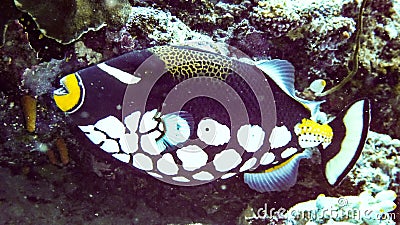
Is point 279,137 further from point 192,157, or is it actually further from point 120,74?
point 120,74

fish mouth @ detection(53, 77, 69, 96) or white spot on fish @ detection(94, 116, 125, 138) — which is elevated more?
fish mouth @ detection(53, 77, 69, 96)

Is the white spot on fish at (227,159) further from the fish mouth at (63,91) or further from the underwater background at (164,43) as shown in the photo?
the fish mouth at (63,91)

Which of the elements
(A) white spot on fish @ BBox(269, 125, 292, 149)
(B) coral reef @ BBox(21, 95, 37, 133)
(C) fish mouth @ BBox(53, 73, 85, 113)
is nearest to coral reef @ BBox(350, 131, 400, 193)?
(A) white spot on fish @ BBox(269, 125, 292, 149)

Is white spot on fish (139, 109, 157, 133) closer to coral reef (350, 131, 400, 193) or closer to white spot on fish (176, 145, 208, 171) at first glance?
white spot on fish (176, 145, 208, 171)

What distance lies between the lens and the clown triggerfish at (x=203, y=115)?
2006 mm

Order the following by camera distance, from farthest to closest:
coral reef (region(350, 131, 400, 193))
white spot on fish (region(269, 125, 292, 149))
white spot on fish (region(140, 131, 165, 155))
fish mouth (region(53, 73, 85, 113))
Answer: coral reef (region(350, 131, 400, 193)) → white spot on fish (region(269, 125, 292, 149)) → white spot on fish (region(140, 131, 165, 155)) → fish mouth (region(53, 73, 85, 113))

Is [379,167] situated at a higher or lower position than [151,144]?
higher

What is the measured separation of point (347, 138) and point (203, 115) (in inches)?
33.6

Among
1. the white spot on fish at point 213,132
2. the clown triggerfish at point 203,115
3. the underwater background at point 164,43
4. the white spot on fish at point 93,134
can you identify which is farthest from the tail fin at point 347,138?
the white spot on fish at point 93,134

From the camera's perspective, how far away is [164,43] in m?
2.85

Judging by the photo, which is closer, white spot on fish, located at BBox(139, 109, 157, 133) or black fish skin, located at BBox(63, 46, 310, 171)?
black fish skin, located at BBox(63, 46, 310, 171)

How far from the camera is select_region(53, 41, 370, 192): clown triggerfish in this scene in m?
2.01

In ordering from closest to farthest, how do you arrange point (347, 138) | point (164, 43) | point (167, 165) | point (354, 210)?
point (347, 138), point (167, 165), point (354, 210), point (164, 43)

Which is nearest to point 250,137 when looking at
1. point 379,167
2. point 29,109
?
point 379,167
